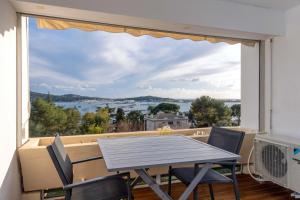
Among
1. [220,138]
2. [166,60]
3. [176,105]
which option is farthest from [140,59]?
[220,138]

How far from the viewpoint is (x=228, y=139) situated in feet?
7.82

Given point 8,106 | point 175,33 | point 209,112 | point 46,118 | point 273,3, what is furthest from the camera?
point 209,112

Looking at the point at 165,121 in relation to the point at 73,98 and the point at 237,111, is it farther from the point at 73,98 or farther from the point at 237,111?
the point at 73,98

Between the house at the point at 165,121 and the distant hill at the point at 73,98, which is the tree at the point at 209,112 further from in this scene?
the distant hill at the point at 73,98

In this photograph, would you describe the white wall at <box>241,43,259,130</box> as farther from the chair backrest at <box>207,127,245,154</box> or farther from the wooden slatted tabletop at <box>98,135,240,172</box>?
the wooden slatted tabletop at <box>98,135,240,172</box>

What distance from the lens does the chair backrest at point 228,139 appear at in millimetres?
2229

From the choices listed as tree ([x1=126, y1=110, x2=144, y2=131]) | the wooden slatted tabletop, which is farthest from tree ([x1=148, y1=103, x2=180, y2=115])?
the wooden slatted tabletop

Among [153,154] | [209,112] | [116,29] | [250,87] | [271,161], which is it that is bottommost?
[271,161]

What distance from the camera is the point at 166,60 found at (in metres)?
4.62

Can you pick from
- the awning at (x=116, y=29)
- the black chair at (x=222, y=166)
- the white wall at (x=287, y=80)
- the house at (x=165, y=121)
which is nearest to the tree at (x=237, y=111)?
the white wall at (x=287, y=80)

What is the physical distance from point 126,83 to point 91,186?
8.51ft

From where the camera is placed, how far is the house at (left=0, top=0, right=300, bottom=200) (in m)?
2.18

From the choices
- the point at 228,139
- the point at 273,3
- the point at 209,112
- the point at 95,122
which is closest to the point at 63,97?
the point at 95,122

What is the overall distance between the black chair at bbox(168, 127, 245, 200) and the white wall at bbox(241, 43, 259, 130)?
1458mm
